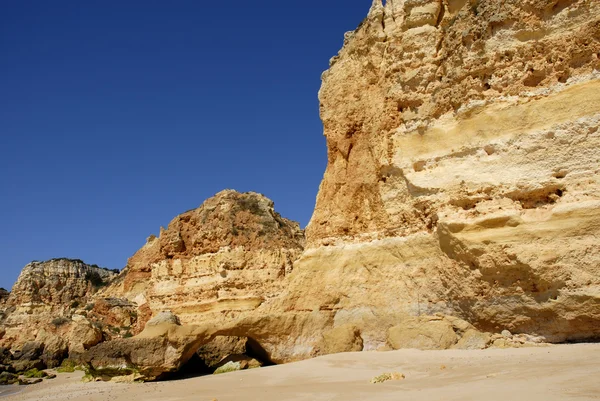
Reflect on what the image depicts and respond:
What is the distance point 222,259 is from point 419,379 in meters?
11.7

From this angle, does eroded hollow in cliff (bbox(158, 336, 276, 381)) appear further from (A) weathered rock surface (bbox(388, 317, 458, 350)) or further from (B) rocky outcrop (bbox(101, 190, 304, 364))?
(A) weathered rock surface (bbox(388, 317, 458, 350))

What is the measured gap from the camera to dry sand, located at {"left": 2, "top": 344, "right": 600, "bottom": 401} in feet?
15.5

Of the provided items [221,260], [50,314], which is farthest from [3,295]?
[221,260]

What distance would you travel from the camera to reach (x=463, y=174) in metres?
9.38

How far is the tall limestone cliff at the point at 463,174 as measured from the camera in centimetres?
784

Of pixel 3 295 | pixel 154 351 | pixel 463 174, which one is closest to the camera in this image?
pixel 463 174

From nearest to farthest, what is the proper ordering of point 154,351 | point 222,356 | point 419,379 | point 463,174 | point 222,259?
1. point 419,379
2. point 463,174
3. point 154,351
4. point 222,356
5. point 222,259

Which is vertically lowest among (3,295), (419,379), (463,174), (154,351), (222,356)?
(222,356)

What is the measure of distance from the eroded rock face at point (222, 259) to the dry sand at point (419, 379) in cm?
615

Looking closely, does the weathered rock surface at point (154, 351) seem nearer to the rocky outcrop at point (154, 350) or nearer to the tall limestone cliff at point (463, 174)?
the rocky outcrop at point (154, 350)

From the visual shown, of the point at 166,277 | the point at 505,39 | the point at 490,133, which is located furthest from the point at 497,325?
the point at 166,277

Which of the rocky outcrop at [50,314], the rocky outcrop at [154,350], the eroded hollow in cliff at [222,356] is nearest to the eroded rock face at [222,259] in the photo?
the eroded hollow in cliff at [222,356]

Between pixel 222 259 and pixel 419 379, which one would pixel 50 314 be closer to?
pixel 222 259

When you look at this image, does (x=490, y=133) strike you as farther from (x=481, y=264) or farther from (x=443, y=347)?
(x=443, y=347)
